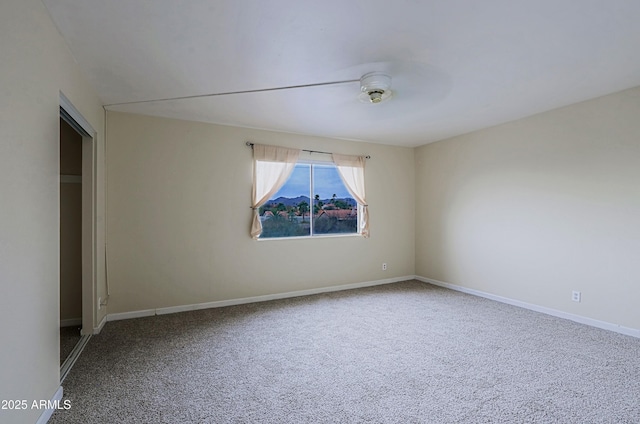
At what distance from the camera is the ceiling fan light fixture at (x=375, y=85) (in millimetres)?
2854

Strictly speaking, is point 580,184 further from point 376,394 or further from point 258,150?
point 258,150

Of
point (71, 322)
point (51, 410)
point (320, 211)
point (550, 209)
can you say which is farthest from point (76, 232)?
point (550, 209)

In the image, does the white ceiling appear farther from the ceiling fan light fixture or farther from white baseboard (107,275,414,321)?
white baseboard (107,275,414,321)

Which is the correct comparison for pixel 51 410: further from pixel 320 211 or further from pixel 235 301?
pixel 320 211

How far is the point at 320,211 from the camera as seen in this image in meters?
5.25

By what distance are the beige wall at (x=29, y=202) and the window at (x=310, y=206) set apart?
9.34 ft

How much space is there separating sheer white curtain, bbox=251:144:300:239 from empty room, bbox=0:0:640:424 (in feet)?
0.13

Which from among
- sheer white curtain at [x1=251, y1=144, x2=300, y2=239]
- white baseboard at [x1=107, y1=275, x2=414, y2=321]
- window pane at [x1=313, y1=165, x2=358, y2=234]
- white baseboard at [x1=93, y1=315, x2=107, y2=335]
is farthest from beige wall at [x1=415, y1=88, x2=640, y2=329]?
white baseboard at [x1=93, y1=315, x2=107, y2=335]

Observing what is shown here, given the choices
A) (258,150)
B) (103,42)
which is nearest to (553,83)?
(258,150)

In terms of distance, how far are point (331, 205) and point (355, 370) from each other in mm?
3105

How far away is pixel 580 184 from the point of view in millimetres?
3703

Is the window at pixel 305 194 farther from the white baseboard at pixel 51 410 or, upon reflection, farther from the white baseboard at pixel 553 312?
the white baseboard at pixel 51 410

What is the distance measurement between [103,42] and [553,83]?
13.0ft

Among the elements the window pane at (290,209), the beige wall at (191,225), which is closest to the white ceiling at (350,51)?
the beige wall at (191,225)
